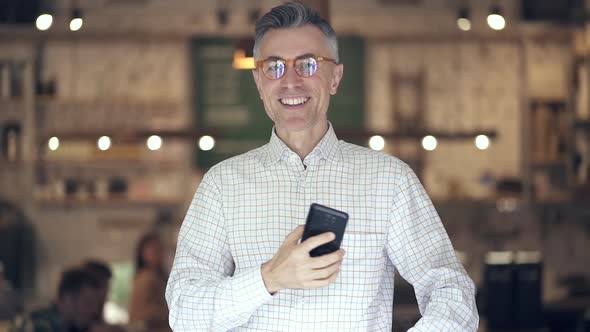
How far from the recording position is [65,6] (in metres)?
8.91

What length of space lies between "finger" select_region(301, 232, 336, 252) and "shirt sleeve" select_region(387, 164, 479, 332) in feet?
0.95

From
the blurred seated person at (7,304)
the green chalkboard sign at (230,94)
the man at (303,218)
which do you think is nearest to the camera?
the man at (303,218)

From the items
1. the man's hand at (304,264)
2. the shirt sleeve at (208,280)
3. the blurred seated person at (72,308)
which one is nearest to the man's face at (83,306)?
the blurred seated person at (72,308)

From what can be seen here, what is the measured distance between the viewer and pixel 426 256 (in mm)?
2035

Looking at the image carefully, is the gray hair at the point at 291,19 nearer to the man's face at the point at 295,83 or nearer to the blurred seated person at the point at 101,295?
the man's face at the point at 295,83

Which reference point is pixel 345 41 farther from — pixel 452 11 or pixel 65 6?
pixel 65 6

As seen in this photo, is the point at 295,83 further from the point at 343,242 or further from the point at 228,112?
the point at 228,112

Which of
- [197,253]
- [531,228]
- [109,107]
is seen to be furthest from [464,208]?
[197,253]

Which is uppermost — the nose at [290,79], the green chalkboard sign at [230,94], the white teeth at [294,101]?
the green chalkboard sign at [230,94]

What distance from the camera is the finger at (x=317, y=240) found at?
1.76 metres

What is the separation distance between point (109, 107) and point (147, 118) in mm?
331

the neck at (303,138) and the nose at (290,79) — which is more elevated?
the nose at (290,79)

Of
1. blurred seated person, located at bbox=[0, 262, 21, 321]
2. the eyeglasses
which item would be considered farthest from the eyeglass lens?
blurred seated person, located at bbox=[0, 262, 21, 321]

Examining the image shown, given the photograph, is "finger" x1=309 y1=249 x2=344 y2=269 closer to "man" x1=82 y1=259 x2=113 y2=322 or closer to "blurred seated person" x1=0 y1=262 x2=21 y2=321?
"man" x1=82 y1=259 x2=113 y2=322
